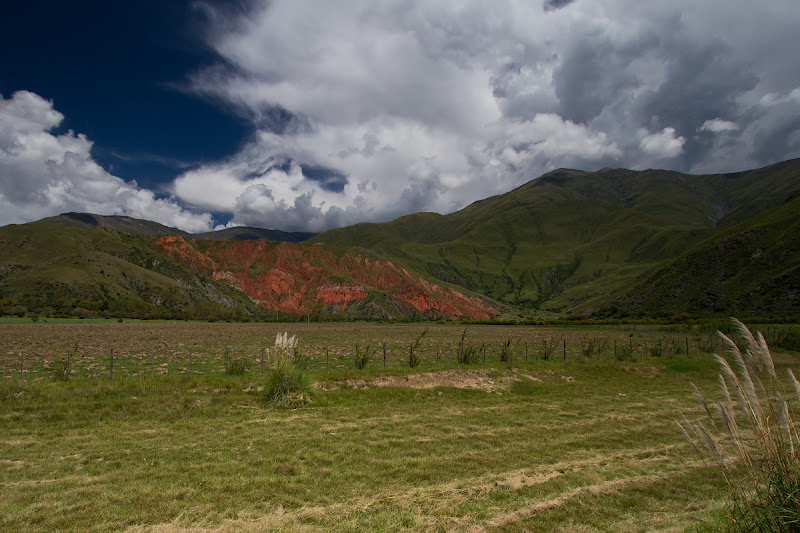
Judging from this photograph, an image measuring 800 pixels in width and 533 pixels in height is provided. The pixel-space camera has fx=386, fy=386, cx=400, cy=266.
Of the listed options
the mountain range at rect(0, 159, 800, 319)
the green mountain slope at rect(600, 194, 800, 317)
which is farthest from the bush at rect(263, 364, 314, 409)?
the green mountain slope at rect(600, 194, 800, 317)

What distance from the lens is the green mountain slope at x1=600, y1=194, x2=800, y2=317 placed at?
202ft

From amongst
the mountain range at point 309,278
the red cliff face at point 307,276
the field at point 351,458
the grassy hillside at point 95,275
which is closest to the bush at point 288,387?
the field at point 351,458

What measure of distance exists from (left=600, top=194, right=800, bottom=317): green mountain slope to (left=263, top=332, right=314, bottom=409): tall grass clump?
234ft

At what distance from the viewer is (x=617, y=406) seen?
12.3 meters

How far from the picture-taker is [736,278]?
7169cm

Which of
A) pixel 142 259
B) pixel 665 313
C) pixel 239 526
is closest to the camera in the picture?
pixel 239 526

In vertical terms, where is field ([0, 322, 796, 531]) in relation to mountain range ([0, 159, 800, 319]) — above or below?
below

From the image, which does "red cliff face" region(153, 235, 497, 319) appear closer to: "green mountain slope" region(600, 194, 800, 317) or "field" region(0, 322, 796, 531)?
"green mountain slope" region(600, 194, 800, 317)

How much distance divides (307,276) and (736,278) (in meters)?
102

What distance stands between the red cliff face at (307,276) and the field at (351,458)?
94064mm

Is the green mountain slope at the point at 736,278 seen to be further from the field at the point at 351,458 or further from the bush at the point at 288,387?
the bush at the point at 288,387

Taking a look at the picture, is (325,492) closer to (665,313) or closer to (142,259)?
(665,313)

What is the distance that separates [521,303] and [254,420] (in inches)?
6976

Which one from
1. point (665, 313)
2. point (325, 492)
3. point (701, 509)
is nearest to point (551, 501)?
point (701, 509)
